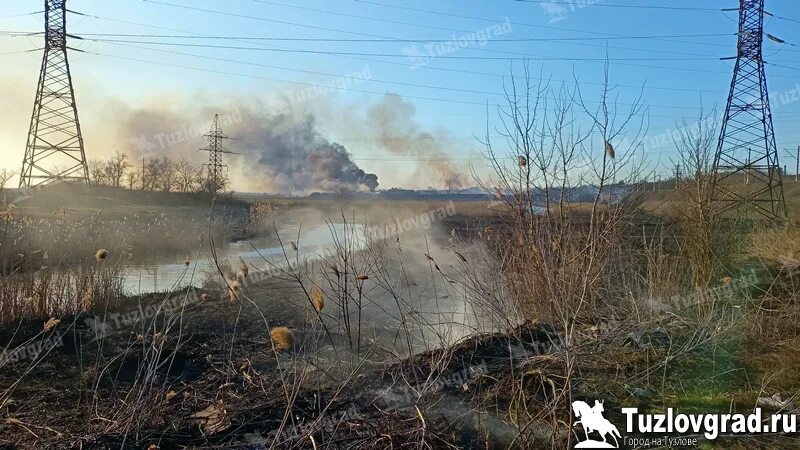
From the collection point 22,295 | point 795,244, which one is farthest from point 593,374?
point 795,244

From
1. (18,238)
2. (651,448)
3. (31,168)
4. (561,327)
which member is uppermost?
(31,168)

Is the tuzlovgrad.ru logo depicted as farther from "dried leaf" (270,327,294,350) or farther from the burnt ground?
"dried leaf" (270,327,294,350)

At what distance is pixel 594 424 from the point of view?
419 centimetres

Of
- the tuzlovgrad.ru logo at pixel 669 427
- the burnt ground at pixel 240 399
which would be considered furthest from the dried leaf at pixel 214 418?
the tuzlovgrad.ru logo at pixel 669 427

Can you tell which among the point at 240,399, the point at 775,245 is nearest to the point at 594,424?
the point at 240,399

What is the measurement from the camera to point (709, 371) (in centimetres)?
554

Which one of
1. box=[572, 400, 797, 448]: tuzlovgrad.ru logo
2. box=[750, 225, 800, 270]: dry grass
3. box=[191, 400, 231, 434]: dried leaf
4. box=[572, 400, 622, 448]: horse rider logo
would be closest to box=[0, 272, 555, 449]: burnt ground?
box=[191, 400, 231, 434]: dried leaf

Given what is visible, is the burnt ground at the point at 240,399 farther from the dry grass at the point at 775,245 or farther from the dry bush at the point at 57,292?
the dry grass at the point at 775,245

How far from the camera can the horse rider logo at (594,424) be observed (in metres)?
4.11

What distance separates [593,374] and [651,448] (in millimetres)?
1339

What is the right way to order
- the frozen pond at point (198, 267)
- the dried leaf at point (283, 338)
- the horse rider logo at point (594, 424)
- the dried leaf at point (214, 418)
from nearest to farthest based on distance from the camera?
the dried leaf at point (283, 338) < the horse rider logo at point (594, 424) < the dried leaf at point (214, 418) < the frozen pond at point (198, 267)

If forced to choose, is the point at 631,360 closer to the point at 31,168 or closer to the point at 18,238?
the point at 18,238

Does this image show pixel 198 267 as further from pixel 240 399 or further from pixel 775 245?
pixel 775 245

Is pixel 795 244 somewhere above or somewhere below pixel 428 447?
above
